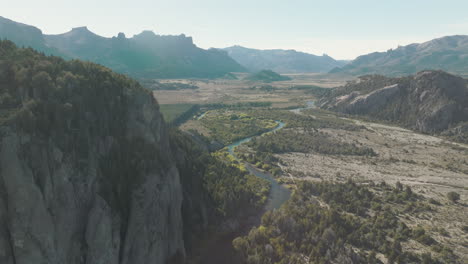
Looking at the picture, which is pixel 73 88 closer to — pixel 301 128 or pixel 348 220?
pixel 348 220

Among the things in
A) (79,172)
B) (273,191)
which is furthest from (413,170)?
(79,172)

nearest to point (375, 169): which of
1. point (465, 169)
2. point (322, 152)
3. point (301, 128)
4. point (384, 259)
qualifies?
point (322, 152)

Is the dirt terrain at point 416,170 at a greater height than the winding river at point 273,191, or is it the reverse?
the dirt terrain at point 416,170

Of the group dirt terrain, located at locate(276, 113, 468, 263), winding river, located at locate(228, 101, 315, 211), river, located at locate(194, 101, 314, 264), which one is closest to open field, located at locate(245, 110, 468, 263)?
dirt terrain, located at locate(276, 113, 468, 263)

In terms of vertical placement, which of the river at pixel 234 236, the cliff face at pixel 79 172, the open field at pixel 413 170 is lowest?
the river at pixel 234 236

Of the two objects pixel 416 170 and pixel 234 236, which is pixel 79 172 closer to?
pixel 234 236

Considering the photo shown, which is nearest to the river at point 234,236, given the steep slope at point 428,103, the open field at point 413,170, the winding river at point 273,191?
the winding river at point 273,191

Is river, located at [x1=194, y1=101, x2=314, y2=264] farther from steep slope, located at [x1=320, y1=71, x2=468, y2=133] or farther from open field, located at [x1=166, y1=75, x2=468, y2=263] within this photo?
steep slope, located at [x1=320, y1=71, x2=468, y2=133]

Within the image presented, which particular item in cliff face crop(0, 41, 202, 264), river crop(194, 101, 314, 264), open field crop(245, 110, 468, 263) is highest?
cliff face crop(0, 41, 202, 264)

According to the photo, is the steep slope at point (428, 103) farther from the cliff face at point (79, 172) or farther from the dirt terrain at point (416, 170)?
the cliff face at point (79, 172)
